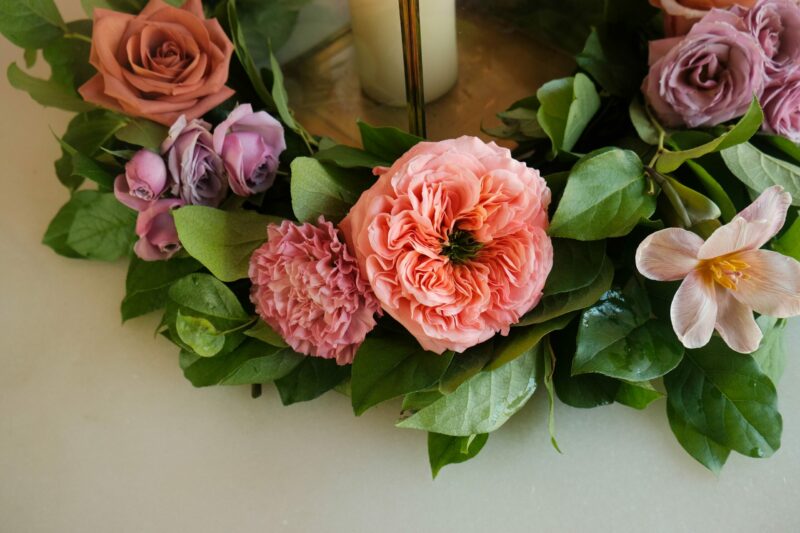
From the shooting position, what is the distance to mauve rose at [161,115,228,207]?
0.50 meters

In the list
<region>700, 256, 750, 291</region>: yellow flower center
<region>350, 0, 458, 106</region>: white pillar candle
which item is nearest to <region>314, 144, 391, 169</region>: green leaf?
<region>350, 0, 458, 106</region>: white pillar candle

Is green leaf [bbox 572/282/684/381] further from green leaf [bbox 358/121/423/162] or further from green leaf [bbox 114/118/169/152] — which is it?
green leaf [bbox 114/118/169/152]

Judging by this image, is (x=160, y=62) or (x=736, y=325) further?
(x=160, y=62)

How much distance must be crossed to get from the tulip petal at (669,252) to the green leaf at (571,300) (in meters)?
0.03

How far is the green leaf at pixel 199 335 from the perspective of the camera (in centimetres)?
47

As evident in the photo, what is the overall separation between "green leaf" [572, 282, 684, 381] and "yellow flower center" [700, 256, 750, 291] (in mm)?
53

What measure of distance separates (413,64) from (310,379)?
23 centimetres

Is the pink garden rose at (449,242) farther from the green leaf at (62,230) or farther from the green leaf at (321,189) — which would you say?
the green leaf at (62,230)

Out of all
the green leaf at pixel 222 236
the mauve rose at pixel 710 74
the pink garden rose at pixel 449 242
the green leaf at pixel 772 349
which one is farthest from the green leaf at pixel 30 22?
the green leaf at pixel 772 349

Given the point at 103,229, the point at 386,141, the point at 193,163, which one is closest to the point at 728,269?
the point at 386,141

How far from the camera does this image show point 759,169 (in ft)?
1.54

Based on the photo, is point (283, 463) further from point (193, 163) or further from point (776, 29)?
point (776, 29)

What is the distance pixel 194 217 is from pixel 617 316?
10.5 inches

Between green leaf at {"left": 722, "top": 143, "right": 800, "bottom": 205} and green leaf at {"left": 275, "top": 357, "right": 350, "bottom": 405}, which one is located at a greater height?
green leaf at {"left": 722, "top": 143, "right": 800, "bottom": 205}
